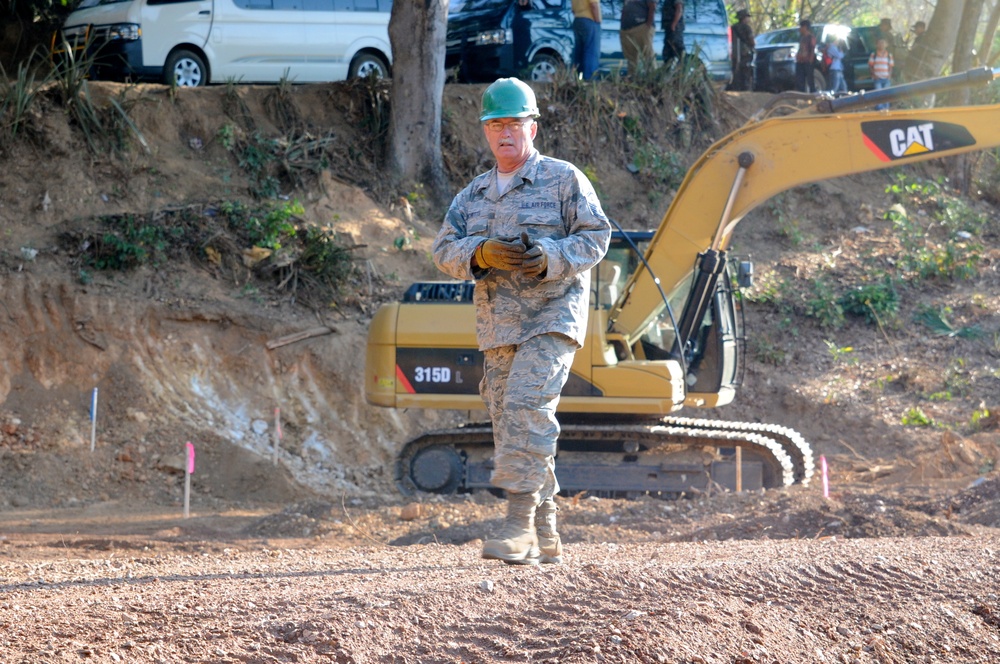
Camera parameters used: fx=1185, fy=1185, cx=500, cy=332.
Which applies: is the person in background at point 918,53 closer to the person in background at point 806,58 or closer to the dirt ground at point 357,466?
the person in background at point 806,58

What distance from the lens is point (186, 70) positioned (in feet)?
51.0

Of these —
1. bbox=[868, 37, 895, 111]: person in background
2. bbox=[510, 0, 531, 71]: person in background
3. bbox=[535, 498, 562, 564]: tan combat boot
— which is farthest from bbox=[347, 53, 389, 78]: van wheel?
bbox=[535, 498, 562, 564]: tan combat boot

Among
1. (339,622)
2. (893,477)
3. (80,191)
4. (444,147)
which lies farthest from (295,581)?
(444,147)

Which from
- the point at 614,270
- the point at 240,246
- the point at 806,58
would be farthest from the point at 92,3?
the point at 806,58

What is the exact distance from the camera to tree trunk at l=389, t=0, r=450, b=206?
1459 centimetres

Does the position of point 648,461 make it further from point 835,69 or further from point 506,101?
point 835,69

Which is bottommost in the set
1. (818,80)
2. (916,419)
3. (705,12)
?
(916,419)

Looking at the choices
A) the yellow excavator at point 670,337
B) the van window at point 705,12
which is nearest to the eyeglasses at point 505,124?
the yellow excavator at point 670,337

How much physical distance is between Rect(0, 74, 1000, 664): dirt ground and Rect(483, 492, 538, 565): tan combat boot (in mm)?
151

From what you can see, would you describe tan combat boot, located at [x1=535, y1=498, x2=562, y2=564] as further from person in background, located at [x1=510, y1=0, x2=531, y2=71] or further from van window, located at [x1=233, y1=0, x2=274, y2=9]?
person in background, located at [x1=510, y1=0, x2=531, y2=71]

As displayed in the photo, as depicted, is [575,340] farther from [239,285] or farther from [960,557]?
[239,285]

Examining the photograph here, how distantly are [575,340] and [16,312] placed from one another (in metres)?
8.43

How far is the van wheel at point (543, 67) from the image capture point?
56.7 feet

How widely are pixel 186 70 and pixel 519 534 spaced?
12068 millimetres
